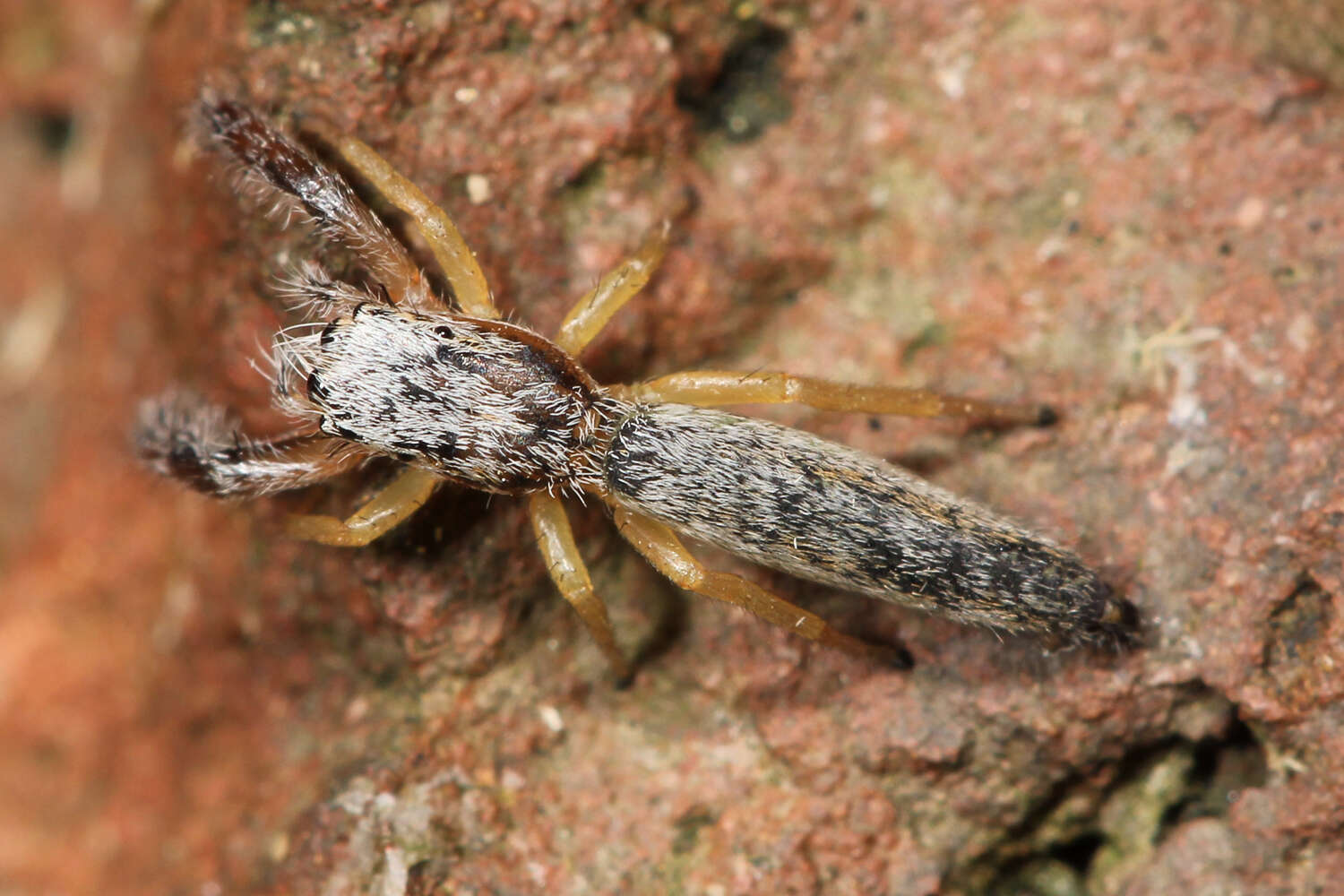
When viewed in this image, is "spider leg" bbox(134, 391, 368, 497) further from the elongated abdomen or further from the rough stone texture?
the elongated abdomen

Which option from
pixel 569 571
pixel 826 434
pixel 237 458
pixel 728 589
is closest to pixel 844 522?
pixel 728 589

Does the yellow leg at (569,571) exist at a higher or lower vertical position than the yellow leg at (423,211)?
lower

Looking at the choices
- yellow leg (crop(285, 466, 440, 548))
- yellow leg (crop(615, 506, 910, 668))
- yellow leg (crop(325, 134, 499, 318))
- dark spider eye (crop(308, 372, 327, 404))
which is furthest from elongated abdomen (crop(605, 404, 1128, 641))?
dark spider eye (crop(308, 372, 327, 404))

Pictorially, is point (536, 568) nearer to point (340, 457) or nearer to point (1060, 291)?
point (340, 457)

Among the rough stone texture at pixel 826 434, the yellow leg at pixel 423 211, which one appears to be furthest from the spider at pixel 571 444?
the rough stone texture at pixel 826 434

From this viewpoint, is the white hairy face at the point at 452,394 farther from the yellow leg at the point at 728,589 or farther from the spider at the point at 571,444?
the yellow leg at the point at 728,589

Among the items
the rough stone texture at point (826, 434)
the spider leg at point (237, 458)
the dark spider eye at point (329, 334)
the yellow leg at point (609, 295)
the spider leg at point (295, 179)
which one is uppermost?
the spider leg at point (295, 179)

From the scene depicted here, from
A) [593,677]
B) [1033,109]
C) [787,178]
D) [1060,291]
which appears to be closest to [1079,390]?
[1060,291]
